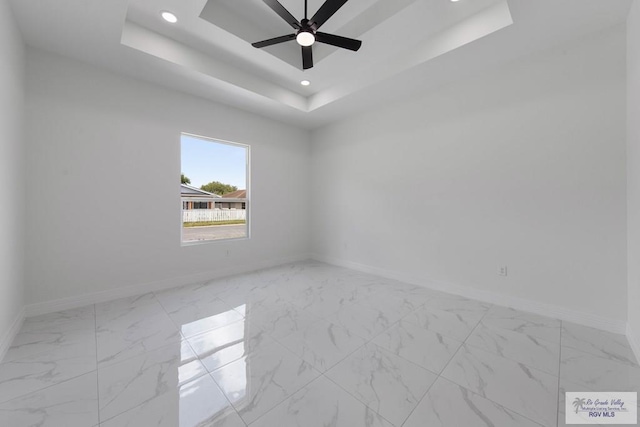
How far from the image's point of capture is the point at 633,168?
211 cm

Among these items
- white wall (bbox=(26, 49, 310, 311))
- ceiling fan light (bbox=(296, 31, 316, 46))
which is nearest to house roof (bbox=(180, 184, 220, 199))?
white wall (bbox=(26, 49, 310, 311))

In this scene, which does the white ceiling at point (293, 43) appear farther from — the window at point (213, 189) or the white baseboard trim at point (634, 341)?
the white baseboard trim at point (634, 341)

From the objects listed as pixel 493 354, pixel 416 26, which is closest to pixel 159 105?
pixel 416 26

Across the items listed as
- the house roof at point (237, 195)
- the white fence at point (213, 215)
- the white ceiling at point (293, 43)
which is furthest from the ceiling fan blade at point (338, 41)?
the white fence at point (213, 215)

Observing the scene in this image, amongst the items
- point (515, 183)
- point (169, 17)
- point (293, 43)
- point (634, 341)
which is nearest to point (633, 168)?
point (515, 183)

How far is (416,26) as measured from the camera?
A: 258cm

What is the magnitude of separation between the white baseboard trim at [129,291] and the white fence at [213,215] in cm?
87

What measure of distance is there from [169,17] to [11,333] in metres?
3.31

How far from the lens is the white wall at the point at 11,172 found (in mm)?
1952

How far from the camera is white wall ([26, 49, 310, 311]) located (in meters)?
2.67

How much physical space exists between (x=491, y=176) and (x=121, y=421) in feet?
13.1

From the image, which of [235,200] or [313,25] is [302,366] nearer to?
[313,25]

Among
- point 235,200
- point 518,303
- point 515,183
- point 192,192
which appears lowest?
point 518,303

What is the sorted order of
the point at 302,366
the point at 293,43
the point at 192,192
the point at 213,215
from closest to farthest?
the point at 302,366 < the point at 293,43 < the point at 192,192 < the point at 213,215
